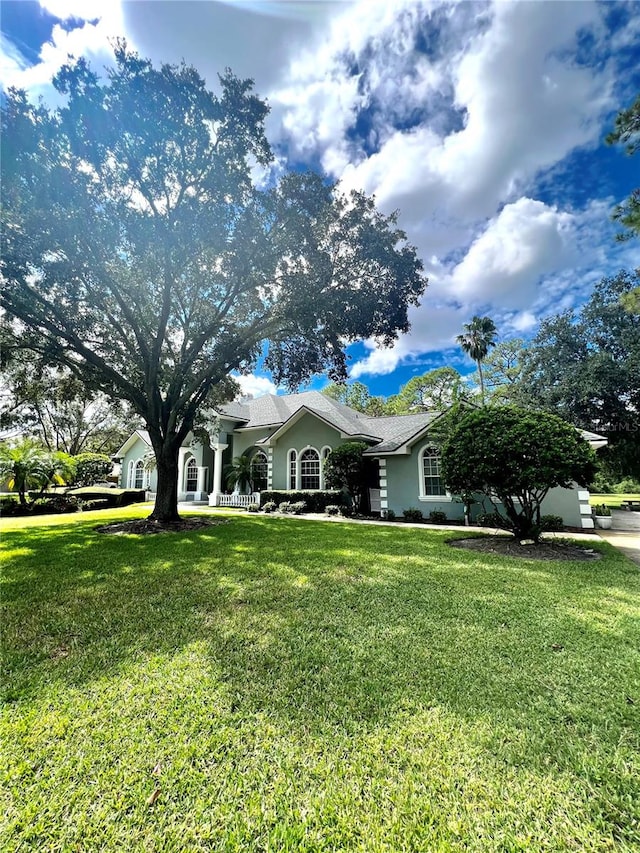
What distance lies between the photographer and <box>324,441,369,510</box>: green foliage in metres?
16.5

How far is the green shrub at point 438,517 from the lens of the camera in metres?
14.4

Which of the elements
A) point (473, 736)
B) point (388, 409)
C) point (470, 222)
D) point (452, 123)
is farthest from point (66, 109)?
point (388, 409)

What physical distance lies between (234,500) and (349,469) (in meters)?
8.38

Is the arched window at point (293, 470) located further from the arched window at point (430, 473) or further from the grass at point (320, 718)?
the grass at point (320, 718)

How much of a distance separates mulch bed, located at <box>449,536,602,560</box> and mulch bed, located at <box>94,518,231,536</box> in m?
8.33

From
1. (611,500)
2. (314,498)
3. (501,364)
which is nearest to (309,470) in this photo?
(314,498)

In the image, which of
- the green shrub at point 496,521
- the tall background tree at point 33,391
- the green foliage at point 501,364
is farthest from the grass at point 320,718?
the green foliage at point 501,364

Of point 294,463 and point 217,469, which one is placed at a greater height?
point 294,463

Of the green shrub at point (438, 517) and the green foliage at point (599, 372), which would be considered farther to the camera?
the green foliage at point (599, 372)

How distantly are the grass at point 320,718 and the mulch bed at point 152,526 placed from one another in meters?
6.01

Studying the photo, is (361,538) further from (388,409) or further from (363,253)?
(388,409)

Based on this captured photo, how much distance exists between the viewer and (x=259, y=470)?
74.1 feet

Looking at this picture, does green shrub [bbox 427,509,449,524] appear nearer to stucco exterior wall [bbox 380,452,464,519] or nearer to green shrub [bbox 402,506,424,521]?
stucco exterior wall [bbox 380,452,464,519]

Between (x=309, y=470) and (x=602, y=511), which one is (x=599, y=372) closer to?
(x=602, y=511)
